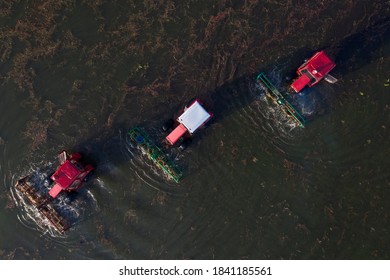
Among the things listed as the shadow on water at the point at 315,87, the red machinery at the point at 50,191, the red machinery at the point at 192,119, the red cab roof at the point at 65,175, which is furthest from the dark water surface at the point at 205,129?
the red cab roof at the point at 65,175

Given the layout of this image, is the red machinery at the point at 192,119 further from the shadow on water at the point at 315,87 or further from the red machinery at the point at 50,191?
the red machinery at the point at 50,191

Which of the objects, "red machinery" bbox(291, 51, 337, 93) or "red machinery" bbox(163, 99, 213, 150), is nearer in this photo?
"red machinery" bbox(291, 51, 337, 93)

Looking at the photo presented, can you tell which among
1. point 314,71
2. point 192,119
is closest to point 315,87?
point 314,71

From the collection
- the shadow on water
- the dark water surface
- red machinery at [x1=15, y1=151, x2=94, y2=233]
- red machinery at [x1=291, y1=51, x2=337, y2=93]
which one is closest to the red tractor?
red machinery at [x1=15, y1=151, x2=94, y2=233]

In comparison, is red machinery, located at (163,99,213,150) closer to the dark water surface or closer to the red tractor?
the dark water surface

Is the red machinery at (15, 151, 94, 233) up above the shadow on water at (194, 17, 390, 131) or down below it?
above

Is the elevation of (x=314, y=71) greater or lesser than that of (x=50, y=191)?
lesser

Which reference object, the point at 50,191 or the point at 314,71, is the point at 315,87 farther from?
the point at 50,191
